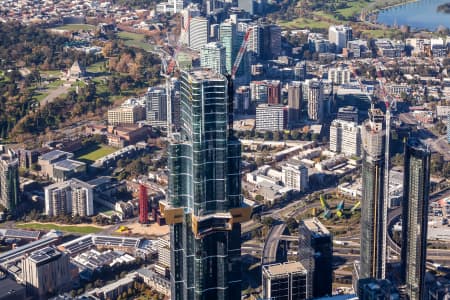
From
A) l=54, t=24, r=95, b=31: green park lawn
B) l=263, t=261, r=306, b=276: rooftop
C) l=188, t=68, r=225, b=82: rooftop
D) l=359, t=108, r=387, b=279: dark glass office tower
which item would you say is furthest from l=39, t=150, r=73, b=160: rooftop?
l=54, t=24, r=95, b=31: green park lawn

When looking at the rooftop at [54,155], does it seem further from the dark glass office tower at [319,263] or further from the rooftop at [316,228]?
the dark glass office tower at [319,263]

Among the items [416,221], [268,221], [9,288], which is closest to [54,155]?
[268,221]

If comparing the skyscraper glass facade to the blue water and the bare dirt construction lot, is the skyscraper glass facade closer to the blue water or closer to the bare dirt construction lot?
the bare dirt construction lot

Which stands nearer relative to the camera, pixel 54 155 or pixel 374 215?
pixel 374 215

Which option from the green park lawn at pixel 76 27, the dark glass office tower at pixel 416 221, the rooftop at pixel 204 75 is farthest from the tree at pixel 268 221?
the green park lawn at pixel 76 27

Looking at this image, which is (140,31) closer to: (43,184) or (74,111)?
(74,111)

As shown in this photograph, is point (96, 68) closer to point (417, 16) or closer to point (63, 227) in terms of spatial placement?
point (63, 227)
